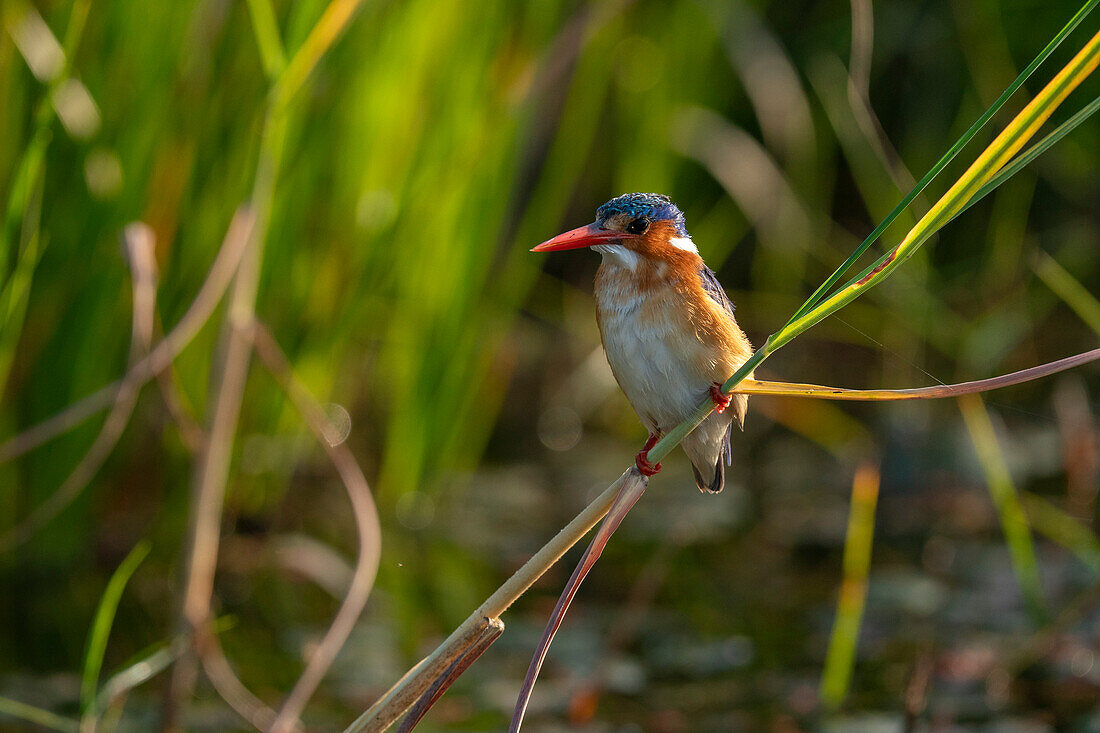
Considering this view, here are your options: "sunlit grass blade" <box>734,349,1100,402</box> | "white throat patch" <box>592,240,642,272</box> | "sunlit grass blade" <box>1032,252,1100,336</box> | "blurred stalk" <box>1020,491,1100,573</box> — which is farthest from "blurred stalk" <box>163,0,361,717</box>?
"blurred stalk" <box>1020,491,1100,573</box>

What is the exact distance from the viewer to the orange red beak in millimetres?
1503

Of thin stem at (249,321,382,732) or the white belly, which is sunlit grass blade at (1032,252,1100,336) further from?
thin stem at (249,321,382,732)

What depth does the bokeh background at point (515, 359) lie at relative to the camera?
3000 millimetres

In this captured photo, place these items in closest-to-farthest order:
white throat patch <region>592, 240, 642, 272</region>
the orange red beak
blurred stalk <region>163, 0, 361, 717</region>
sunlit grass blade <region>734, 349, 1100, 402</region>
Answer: sunlit grass blade <region>734, 349, 1100, 402</region> < the orange red beak < white throat patch <region>592, 240, 642, 272</region> < blurred stalk <region>163, 0, 361, 717</region>

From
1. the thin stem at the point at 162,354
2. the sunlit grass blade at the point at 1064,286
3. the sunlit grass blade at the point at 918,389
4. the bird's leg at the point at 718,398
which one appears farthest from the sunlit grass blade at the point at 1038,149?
the thin stem at the point at 162,354

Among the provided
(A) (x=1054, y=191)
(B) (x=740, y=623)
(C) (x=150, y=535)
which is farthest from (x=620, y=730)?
(A) (x=1054, y=191)

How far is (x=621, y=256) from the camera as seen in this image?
74.2 inches

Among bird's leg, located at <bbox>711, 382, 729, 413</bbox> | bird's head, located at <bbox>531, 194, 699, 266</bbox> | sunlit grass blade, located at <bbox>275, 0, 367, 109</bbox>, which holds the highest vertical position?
sunlit grass blade, located at <bbox>275, 0, 367, 109</bbox>

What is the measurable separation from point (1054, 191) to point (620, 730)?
3758 millimetres

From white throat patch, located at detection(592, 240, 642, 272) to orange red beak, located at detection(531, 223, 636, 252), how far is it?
88 mm

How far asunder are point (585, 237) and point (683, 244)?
1.33ft

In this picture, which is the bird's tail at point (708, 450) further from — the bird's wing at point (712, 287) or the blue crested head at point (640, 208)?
the blue crested head at point (640, 208)

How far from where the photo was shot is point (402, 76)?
353cm

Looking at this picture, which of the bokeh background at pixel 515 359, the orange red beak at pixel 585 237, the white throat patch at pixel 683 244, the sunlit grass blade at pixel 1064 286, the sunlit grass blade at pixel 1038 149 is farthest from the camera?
the bokeh background at pixel 515 359
